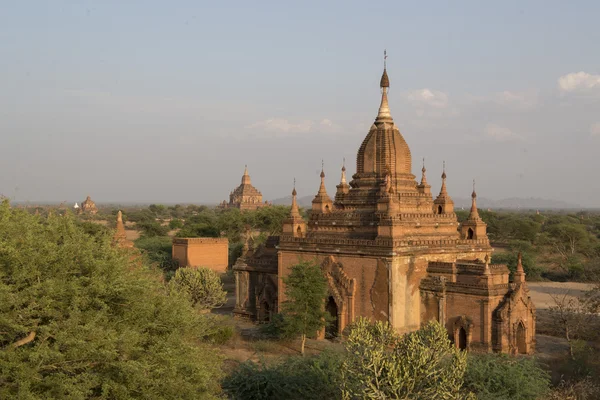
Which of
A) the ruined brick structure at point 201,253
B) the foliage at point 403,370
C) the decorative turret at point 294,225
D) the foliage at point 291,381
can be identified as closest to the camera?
the foliage at point 403,370

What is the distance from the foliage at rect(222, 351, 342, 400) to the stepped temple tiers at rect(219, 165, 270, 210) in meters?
90.7

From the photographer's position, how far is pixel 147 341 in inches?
497

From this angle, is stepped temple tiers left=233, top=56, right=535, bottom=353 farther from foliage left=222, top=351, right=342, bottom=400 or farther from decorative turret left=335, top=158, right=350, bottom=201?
foliage left=222, top=351, right=342, bottom=400

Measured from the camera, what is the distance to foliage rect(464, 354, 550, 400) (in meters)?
16.5

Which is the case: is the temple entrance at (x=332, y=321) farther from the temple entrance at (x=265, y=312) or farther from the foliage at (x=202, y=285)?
the foliage at (x=202, y=285)

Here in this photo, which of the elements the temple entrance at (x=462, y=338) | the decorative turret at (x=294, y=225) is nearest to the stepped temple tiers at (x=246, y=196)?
the decorative turret at (x=294, y=225)

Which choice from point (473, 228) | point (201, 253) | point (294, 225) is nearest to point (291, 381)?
point (294, 225)

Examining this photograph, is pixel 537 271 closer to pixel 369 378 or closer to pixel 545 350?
pixel 545 350

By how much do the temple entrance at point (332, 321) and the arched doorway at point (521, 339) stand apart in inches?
304

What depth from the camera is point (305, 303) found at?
26250 mm

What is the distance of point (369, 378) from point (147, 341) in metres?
4.74

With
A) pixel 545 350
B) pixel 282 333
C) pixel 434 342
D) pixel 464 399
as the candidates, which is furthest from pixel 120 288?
pixel 545 350

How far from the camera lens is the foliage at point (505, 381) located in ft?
54.2

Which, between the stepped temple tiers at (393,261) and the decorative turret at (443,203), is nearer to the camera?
the stepped temple tiers at (393,261)
